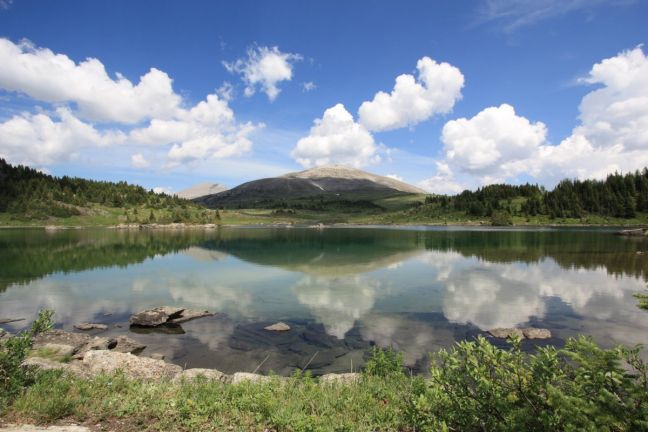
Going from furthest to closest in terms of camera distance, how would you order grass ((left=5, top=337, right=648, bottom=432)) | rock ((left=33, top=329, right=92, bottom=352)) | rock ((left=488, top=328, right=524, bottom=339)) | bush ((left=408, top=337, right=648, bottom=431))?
rock ((left=488, top=328, right=524, bottom=339))
rock ((left=33, top=329, right=92, bottom=352))
grass ((left=5, top=337, right=648, bottom=432))
bush ((left=408, top=337, right=648, bottom=431))

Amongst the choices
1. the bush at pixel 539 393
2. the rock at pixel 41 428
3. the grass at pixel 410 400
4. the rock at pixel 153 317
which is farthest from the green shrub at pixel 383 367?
the rock at pixel 153 317

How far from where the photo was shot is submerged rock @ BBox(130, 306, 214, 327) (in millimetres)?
33250

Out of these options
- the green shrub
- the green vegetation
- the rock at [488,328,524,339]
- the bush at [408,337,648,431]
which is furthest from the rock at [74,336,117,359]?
the rock at [488,328,524,339]

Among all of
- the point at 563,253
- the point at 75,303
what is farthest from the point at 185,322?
the point at 563,253

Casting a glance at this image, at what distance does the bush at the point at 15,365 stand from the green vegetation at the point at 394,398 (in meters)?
0.03

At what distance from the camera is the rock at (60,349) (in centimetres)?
2341

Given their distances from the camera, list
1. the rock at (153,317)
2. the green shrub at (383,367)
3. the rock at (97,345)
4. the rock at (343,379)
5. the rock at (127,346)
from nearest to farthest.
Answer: the rock at (343,379), the green shrub at (383,367), the rock at (97,345), the rock at (127,346), the rock at (153,317)

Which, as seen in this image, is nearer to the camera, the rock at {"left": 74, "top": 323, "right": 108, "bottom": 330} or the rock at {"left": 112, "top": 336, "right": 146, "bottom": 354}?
the rock at {"left": 112, "top": 336, "right": 146, "bottom": 354}

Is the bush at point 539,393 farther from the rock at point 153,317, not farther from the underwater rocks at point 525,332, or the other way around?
the rock at point 153,317

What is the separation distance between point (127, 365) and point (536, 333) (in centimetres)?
2806

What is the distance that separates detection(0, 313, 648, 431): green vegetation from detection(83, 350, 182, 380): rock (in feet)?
→ 16.8

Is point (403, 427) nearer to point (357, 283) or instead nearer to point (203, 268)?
point (357, 283)

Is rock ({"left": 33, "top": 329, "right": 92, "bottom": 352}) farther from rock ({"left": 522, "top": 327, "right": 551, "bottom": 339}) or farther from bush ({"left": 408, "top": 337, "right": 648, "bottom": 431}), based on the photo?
rock ({"left": 522, "top": 327, "right": 551, "bottom": 339})

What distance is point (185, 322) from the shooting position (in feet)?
113
